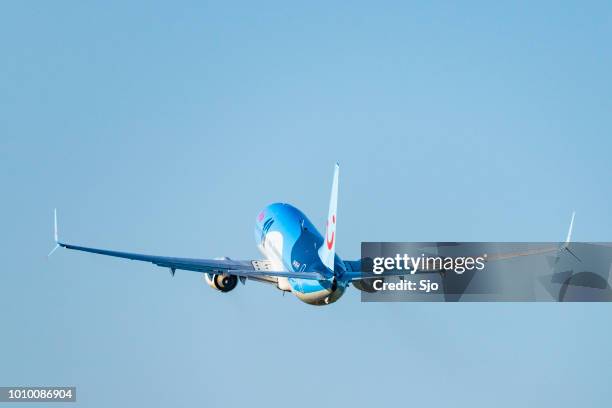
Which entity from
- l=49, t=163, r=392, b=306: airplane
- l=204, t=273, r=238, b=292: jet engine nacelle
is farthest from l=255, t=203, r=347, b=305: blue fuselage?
l=204, t=273, r=238, b=292: jet engine nacelle

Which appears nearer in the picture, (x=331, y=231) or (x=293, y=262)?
(x=331, y=231)

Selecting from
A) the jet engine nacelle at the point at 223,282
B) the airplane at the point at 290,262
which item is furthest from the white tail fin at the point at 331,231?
the jet engine nacelle at the point at 223,282

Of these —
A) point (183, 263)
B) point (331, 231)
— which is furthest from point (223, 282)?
point (331, 231)

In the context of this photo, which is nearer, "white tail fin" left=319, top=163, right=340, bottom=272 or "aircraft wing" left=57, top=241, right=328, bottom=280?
"white tail fin" left=319, top=163, right=340, bottom=272

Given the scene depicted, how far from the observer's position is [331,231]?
13800cm

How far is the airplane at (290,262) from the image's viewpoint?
138 m

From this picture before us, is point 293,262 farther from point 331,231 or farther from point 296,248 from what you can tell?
point 331,231

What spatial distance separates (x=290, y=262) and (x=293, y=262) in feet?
3.78

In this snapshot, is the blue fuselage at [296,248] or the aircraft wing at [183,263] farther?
Answer: the aircraft wing at [183,263]

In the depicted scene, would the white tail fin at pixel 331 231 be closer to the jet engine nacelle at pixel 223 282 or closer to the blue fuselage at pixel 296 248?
the blue fuselage at pixel 296 248

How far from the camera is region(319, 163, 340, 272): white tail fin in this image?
136500mm

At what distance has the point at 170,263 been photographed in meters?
149

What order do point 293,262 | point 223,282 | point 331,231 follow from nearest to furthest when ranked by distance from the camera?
point 331,231, point 293,262, point 223,282

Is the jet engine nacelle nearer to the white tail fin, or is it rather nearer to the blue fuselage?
the blue fuselage
